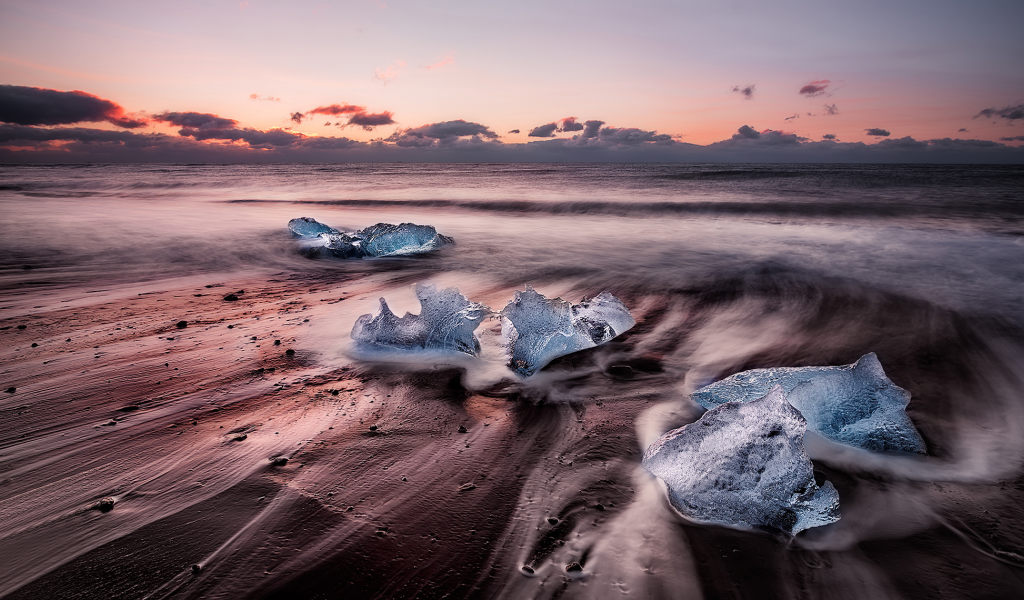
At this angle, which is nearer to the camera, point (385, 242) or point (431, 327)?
point (431, 327)

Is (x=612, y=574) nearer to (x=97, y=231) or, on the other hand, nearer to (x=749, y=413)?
(x=749, y=413)

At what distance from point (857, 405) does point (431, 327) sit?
8.01 ft

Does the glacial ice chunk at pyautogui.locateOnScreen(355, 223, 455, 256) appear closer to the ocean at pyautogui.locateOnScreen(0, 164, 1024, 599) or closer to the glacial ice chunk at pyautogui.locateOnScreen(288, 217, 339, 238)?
the ocean at pyautogui.locateOnScreen(0, 164, 1024, 599)

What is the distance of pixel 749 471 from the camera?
1.74 m

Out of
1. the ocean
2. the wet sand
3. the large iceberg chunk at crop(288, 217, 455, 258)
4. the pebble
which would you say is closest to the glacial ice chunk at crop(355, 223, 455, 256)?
the large iceberg chunk at crop(288, 217, 455, 258)

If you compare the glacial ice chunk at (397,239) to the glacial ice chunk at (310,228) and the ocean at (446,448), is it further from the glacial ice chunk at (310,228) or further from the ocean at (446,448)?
the glacial ice chunk at (310,228)

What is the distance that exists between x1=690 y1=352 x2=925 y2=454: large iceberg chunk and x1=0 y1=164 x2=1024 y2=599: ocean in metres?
0.10

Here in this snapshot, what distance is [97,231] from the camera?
798 centimetres

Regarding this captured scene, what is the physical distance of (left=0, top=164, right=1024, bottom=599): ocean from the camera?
1451 millimetres

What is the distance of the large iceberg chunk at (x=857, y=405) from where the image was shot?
2.11m

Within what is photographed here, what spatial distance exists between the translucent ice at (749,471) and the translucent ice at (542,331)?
46.5 inches

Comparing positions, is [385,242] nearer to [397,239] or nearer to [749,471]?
[397,239]

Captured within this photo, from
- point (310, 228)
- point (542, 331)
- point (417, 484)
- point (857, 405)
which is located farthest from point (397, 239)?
point (857, 405)

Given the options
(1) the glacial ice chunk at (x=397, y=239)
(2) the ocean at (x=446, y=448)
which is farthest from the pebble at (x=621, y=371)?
(1) the glacial ice chunk at (x=397, y=239)
